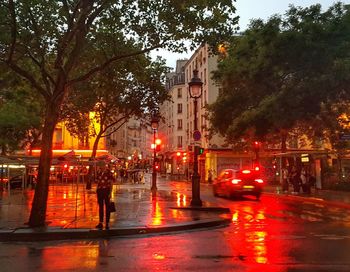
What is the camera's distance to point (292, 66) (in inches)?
1200

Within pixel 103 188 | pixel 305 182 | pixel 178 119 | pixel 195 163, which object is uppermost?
pixel 178 119

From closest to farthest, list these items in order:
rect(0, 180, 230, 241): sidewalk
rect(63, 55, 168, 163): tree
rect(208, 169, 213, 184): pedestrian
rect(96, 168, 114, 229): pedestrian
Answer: rect(0, 180, 230, 241): sidewalk → rect(96, 168, 114, 229): pedestrian → rect(63, 55, 168, 163): tree → rect(208, 169, 213, 184): pedestrian

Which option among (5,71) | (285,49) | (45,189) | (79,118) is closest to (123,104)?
(79,118)

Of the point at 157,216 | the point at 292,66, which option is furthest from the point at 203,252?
the point at 292,66

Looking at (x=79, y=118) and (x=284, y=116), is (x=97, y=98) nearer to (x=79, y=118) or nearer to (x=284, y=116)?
(x=79, y=118)

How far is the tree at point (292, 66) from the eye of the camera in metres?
28.6

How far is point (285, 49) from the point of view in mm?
30141

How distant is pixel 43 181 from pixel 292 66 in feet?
66.0

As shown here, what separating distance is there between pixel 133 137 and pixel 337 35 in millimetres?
143100

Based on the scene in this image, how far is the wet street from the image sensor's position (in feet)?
29.6

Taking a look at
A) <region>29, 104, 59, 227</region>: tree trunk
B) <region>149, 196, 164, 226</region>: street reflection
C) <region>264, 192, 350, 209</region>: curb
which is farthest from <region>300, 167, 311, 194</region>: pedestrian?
<region>29, 104, 59, 227</region>: tree trunk

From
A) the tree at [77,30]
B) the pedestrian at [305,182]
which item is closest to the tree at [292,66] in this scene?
the pedestrian at [305,182]

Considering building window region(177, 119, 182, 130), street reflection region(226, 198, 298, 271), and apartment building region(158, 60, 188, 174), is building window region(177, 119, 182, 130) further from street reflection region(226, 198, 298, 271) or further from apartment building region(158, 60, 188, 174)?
street reflection region(226, 198, 298, 271)

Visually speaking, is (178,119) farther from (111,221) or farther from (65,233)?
(65,233)
